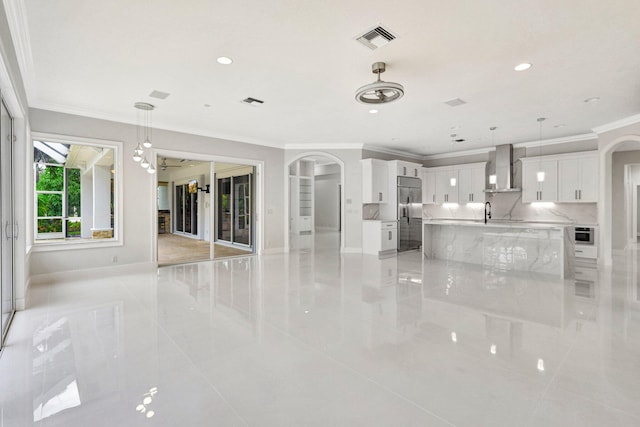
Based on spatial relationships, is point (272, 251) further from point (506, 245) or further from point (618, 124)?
point (618, 124)

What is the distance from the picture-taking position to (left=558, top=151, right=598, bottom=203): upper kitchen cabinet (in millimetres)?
7160

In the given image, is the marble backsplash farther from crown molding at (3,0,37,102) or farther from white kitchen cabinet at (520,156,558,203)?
crown molding at (3,0,37,102)

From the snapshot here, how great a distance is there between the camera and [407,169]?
914cm

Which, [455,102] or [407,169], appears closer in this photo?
[455,102]

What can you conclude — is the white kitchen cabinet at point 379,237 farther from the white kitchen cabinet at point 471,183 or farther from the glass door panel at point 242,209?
the glass door panel at point 242,209

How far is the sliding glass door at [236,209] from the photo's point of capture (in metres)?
8.55

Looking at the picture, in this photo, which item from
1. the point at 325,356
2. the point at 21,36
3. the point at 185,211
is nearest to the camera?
the point at 325,356

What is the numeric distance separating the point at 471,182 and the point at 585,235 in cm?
289

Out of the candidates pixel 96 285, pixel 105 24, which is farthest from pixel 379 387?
pixel 96 285

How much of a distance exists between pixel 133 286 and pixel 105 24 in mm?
3509

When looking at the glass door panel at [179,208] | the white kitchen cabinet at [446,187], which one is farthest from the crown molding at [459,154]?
the glass door panel at [179,208]

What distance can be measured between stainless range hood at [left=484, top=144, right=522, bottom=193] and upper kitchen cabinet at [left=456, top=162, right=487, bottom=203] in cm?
36

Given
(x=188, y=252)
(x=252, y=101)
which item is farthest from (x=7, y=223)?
(x=188, y=252)

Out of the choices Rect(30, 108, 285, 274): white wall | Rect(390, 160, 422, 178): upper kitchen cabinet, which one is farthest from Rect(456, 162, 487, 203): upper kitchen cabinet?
Rect(30, 108, 285, 274): white wall
